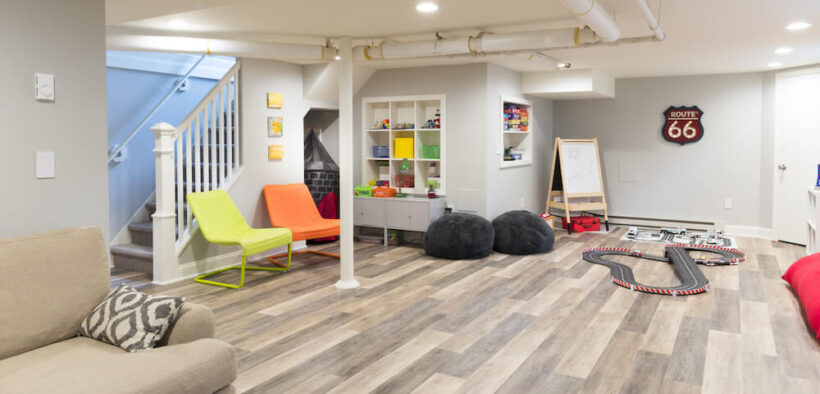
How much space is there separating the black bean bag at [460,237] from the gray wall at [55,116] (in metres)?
3.99

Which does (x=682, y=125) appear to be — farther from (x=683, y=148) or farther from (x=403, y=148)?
(x=403, y=148)

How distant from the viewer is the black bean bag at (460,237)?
248 inches

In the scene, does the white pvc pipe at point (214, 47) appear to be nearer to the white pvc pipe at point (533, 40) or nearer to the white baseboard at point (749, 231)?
the white pvc pipe at point (533, 40)

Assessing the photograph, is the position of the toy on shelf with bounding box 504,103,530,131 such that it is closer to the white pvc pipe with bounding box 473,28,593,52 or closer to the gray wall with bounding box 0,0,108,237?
the white pvc pipe with bounding box 473,28,593,52

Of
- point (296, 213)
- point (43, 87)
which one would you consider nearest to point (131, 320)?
point (43, 87)

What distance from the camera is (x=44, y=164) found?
256 cm

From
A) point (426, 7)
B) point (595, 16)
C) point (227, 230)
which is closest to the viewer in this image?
point (595, 16)

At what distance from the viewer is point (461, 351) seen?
358 cm

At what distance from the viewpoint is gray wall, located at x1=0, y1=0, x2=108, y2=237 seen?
2.44 metres

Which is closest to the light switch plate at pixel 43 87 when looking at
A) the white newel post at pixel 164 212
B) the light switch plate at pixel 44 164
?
the light switch plate at pixel 44 164

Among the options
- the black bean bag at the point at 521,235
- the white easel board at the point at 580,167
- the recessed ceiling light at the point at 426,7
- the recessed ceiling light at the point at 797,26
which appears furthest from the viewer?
the white easel board at the point at 580,167

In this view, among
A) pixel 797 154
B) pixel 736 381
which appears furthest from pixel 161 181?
pixel 797 154

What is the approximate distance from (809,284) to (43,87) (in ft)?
16.4

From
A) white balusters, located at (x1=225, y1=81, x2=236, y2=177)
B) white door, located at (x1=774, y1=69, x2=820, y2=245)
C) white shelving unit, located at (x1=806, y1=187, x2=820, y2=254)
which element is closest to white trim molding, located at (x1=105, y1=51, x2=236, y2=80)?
white balusters, located at (x1=225, y1=81, x2=236, y2=177)
